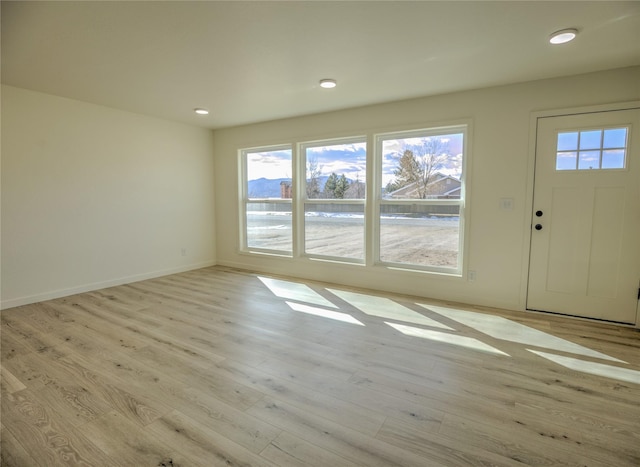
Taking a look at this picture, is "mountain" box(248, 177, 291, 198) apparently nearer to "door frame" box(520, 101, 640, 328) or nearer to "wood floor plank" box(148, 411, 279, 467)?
"door frame" box(520, 101, 640, 328)

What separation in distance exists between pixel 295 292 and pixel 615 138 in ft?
12.3

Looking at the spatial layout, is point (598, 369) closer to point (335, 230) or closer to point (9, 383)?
point (335, 230)

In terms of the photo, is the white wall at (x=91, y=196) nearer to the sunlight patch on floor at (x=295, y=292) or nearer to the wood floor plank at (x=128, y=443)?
the sunlight patch on floor at (x=295, y=292)

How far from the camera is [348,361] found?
2.44 meters

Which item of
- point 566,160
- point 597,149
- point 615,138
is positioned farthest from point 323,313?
point 615,138

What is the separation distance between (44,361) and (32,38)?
8.07 ft

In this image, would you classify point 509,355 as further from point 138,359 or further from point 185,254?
point 185,254

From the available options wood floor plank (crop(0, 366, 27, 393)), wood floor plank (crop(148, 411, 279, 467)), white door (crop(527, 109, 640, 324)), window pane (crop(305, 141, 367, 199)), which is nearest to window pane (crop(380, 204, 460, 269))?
window pane (crop(305, 141, 367, 199))

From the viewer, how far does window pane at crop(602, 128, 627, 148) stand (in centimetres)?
301

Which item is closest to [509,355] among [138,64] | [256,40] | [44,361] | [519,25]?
[519,25]

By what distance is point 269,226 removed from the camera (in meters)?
5.46

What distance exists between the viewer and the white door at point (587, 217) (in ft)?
9.93

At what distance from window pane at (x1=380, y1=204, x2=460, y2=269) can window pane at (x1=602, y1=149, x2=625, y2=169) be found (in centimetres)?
139

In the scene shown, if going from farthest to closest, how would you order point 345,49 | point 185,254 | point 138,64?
1. point 185,254
2. point 138,64
3. point 345,49
